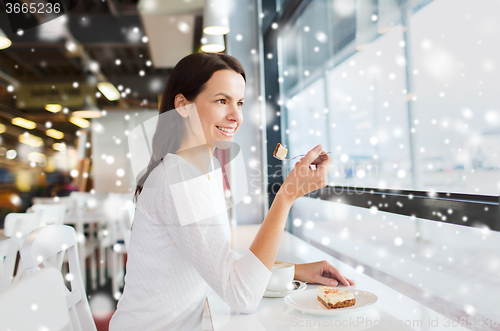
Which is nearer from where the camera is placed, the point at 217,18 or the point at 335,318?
the point at 335,318

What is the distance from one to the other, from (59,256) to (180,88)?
22.3 inches

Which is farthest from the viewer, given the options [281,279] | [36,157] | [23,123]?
[36,157]

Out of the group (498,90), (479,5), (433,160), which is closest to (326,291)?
(433,160)

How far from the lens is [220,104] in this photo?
2.75 ft

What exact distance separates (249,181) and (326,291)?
146cm

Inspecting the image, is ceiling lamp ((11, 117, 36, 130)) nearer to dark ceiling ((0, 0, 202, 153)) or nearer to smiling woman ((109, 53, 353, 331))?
dark ceiling ((0, 0, 202, 153))

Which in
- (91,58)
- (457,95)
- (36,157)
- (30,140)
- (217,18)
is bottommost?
(457,95)

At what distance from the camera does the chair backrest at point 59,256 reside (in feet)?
2.34

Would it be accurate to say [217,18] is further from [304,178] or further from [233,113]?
[304,178]

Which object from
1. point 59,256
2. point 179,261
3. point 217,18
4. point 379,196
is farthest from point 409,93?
point 217,18

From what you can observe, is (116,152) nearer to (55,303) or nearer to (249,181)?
(249,181)

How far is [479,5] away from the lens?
2.16 ft

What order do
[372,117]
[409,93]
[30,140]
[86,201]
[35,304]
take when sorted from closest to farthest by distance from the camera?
[35,304] → [409,93] → [372,117] → [86,201] → [30,140]

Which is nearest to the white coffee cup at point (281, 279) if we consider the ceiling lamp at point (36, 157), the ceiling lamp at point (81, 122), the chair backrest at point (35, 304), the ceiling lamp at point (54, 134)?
the chair backrest at point (35, 304)
